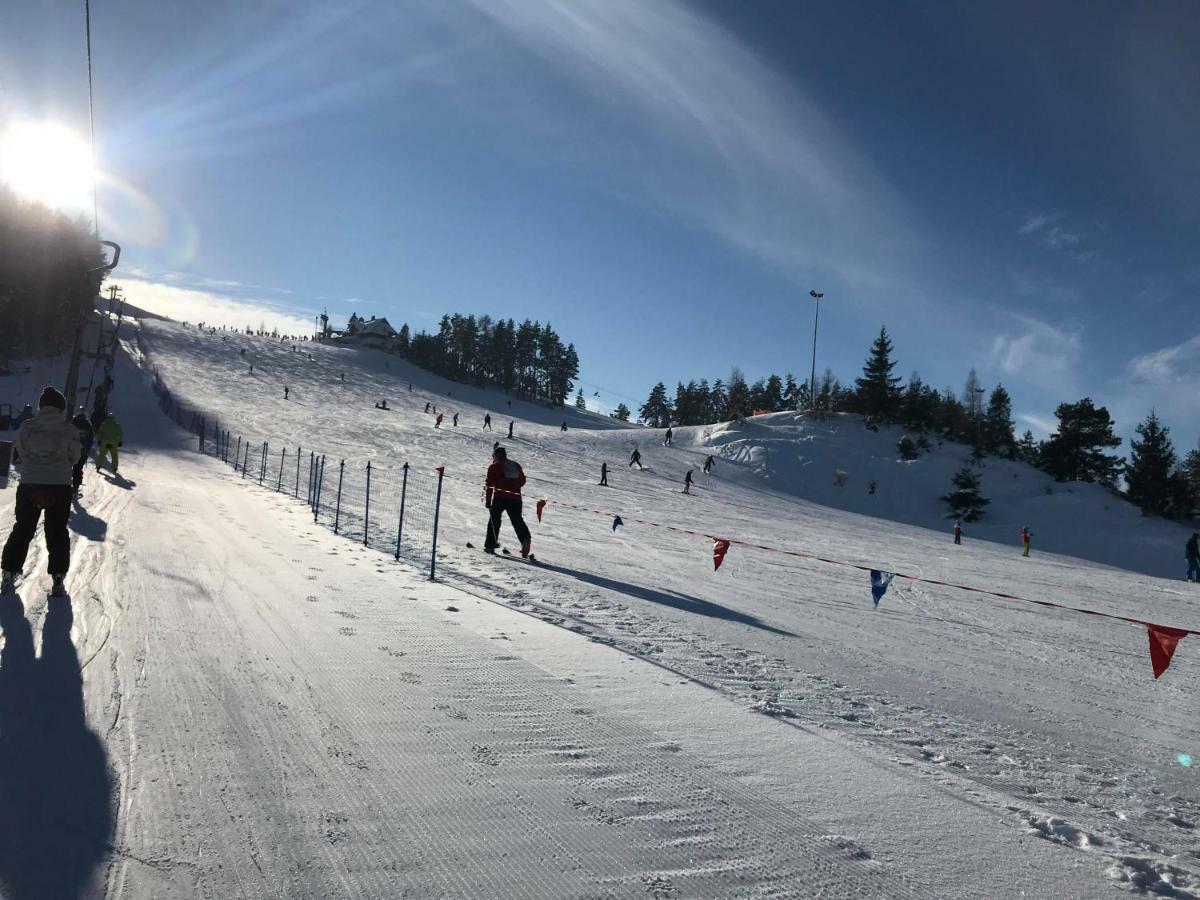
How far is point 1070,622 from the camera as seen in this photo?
38.5 feet

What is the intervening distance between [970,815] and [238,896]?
3.37 meters

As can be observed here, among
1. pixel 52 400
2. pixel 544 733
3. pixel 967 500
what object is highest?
pixel 52 400

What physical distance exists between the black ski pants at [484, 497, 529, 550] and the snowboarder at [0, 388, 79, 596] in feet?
21.4

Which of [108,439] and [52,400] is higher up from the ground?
[52,400]

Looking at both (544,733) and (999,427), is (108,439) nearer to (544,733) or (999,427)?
(544,733)

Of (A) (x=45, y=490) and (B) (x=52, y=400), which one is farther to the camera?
(B) (x=52, y=400)

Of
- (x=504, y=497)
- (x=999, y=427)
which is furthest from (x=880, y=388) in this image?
(x=504, y=497)

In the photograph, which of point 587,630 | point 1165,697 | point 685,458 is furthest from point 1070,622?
point 685,458

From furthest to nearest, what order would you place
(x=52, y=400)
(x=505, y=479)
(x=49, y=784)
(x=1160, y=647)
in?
(x=505, y=479), (x=52, y=400), (x=1160, y=647), (x=49, y=784)

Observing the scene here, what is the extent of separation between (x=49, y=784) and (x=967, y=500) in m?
57.7

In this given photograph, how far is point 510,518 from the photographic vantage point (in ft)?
38.4

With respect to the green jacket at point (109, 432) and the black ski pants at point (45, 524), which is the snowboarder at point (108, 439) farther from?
the black ski pants at point (45, 524)

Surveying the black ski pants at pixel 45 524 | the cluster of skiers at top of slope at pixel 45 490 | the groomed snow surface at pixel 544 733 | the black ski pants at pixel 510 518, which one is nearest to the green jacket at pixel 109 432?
the groomed snow surface at pixel 544 733

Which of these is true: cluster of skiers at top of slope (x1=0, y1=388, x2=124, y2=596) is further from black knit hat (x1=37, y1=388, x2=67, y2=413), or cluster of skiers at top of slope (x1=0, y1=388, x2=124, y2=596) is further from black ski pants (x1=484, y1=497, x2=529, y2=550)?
black ski pants (x1=484, y1=497, x2=529, y2=550)
